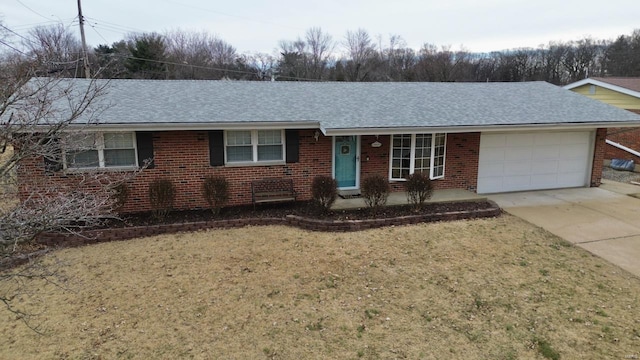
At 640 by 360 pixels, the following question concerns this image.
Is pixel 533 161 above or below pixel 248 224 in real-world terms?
above

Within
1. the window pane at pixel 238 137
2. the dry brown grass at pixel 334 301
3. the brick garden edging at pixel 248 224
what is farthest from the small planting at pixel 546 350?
the window pane at pixel 238 137

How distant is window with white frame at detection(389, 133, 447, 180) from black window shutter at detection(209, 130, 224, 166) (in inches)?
189

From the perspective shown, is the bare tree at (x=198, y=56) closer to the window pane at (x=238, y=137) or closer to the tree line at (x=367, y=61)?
the tree line at (x=367, y=61)

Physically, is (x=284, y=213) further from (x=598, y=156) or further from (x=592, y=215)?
(x=598, y=156)

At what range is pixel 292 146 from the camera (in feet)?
34.7

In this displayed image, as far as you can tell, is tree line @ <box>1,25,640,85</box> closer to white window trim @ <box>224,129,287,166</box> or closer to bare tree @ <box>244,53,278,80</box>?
bare tree @ <box>244,53,278,80</box>

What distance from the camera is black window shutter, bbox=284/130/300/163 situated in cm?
1051

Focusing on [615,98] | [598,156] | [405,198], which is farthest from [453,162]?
[615,98]

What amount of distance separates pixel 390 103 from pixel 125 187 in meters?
7.80

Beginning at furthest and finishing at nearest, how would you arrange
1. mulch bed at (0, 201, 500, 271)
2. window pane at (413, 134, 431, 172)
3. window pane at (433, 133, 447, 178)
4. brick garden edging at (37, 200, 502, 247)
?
1. window pane at (433, 133, 447, 178)
2. window pane at (413, 134, 431, 172)
3. mulch bed at (0, 201, 500, 271)
4. brick garden edging at (37, 200, 502, 247)

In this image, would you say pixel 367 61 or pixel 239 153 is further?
pixel 367 61

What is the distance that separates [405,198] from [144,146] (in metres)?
6.88

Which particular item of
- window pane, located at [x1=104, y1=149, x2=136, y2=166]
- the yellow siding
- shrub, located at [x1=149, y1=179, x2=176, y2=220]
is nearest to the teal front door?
shrub, located at [x1=149, y1=179, x2=176, y2=220]

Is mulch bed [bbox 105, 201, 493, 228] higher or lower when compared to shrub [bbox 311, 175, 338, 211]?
lower
